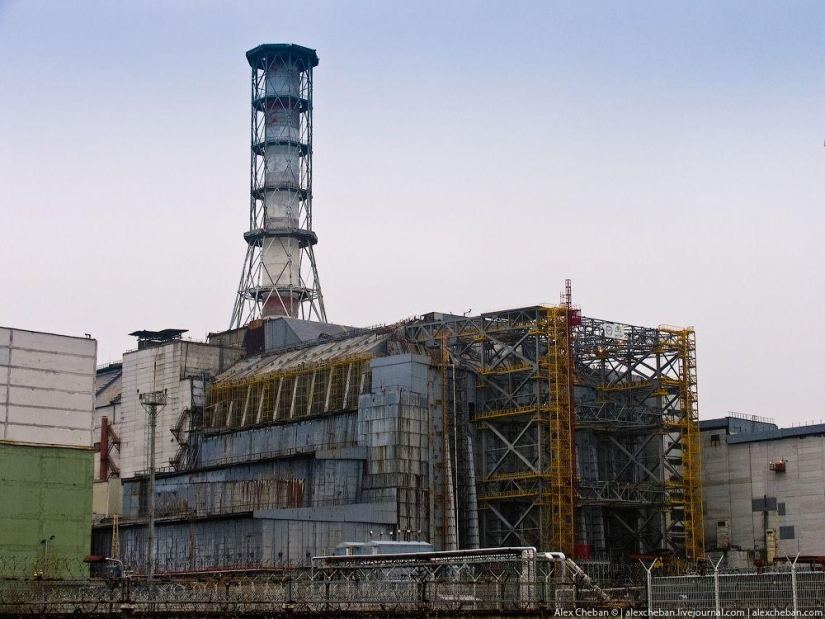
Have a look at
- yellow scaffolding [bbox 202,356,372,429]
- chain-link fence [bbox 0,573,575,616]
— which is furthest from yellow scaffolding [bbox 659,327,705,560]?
chain-link fence [bbox 0,573,575,616]

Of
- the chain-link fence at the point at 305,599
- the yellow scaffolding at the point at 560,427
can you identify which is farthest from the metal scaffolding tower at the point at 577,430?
the chain-link fence at the point at 305,599

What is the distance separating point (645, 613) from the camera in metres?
64.7

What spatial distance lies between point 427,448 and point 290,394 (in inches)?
684

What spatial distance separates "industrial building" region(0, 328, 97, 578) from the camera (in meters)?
91.0

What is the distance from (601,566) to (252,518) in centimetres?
2664

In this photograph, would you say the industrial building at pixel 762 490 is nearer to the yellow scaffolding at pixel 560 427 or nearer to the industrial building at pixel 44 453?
the yellow scaffolding at pixel 560 427

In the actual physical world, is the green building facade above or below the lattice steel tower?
below

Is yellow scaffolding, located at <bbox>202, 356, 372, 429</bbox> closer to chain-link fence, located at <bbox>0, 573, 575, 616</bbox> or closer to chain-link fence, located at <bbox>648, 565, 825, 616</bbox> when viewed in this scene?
chain-link fence, located at <bbox>0, 573, 575, 616</bbox>

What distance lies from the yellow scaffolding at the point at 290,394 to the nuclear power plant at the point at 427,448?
175mm

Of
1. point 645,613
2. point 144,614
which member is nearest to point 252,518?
point 144,614

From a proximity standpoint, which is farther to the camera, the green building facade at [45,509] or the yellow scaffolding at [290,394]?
the yellow scaffolding at [290,394]

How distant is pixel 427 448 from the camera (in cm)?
11700

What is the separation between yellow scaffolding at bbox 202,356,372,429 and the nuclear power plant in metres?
0.17

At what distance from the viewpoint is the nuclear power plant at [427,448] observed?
375 feet
